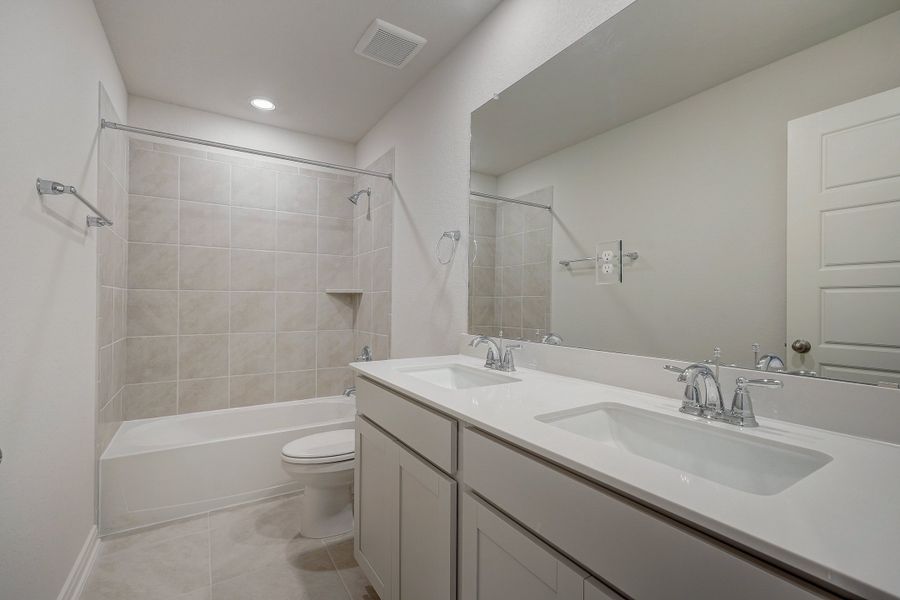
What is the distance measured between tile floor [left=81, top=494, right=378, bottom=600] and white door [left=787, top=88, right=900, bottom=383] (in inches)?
67.6

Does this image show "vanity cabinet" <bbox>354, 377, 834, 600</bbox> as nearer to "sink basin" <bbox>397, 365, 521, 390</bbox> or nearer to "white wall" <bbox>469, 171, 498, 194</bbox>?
"sink basin" <bbox>397, 365, 521, 390</bbox>

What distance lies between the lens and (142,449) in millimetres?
2121

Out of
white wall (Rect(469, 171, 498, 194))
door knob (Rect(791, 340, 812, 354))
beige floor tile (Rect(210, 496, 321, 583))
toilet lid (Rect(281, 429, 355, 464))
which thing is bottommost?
beige floor tile (Rect(210, 496, 321, 583))

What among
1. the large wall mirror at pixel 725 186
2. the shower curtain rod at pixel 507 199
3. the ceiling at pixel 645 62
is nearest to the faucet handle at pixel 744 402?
the large wall mirror at pixel 725 186

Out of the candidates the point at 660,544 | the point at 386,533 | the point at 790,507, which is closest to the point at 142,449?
the point at 386,533

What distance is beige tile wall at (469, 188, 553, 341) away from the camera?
1573 millimetres

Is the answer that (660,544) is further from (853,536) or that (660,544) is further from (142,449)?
(142,449)

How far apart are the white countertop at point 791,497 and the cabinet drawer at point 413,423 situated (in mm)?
86

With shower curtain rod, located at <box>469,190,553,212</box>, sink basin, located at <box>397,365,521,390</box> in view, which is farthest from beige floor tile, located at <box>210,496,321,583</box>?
shower curtain rod, located at <box>469,190,553,212</box>

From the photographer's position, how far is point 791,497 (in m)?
0.55

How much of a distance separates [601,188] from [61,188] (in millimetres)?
1772

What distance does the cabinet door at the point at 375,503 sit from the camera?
1311 millimetres

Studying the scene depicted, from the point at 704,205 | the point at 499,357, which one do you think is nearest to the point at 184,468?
the point at 499,357

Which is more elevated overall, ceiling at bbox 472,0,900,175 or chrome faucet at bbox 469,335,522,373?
ceiling at bbox 472,0,900,175
